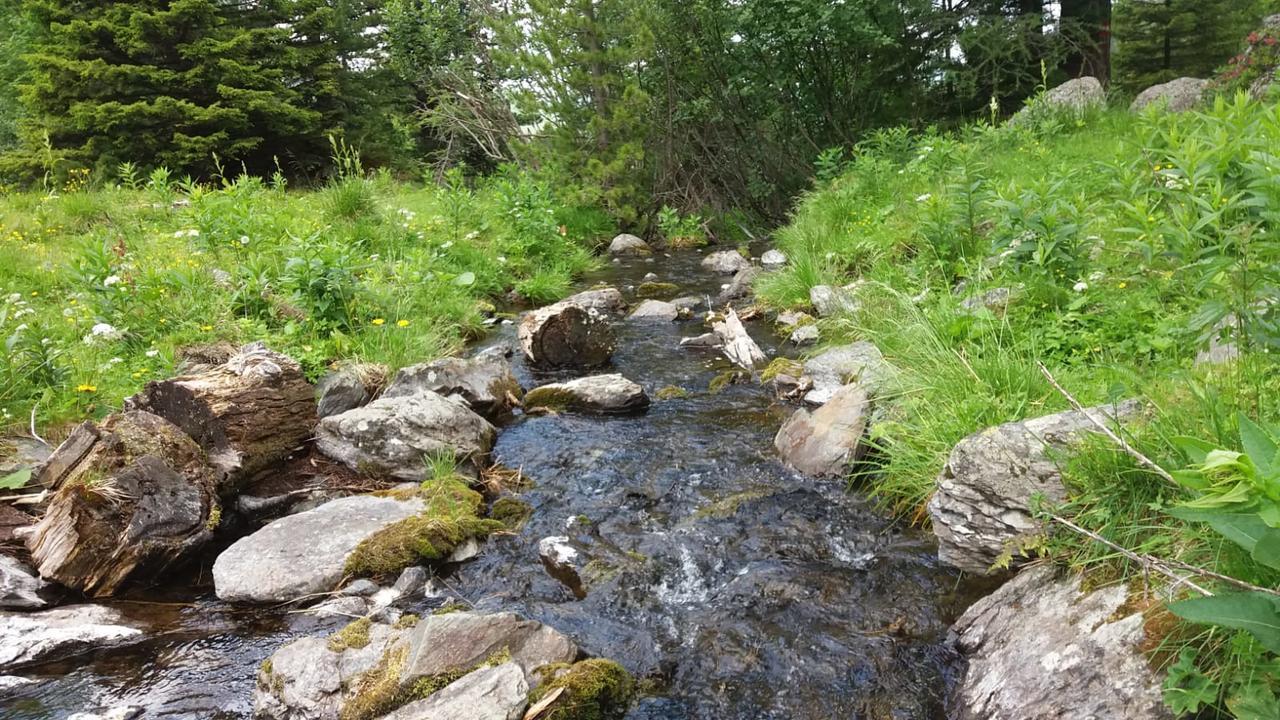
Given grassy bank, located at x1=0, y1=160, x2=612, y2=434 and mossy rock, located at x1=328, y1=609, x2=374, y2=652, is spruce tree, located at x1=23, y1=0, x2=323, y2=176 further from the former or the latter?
mossy rock, located at x1=328, y1=609, x2=374, y2=652

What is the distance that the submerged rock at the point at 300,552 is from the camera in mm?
3518

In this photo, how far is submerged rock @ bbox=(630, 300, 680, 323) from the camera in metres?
8.95

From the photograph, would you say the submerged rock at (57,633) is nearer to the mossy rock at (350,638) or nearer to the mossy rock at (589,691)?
the mossy rock at (350,638)

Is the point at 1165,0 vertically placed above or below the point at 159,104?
below

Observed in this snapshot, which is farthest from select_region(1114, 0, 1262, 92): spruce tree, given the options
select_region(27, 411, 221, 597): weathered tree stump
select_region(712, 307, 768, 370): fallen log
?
select_region(27, 411, 221, 597): weathered tree stump

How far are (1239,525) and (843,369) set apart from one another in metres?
4.22

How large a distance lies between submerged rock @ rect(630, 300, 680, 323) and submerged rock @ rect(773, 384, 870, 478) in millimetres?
4177

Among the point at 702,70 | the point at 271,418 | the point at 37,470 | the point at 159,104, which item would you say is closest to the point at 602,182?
the point at 702,70

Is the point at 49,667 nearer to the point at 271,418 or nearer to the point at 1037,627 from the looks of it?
the point at 271,418

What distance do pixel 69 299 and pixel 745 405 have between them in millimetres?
6009

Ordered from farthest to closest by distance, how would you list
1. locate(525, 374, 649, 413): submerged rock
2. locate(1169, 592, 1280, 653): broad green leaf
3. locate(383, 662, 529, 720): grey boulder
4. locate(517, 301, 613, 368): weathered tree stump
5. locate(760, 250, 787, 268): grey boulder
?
locate(760, 250, 787, 268): grey boulder, locate(517, 301, 613, 368): weathered tree stump, locate(525, 374, 649, 413): submerged rock, locate(383, 662, 529, 720): grey boulder, locate(1169, 592, 1280, 653): broad green leaf

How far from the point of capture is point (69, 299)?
605 centimetres

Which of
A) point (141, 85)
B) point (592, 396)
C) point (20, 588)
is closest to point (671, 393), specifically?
point (592, 396)

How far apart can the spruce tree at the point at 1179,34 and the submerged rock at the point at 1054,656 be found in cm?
1564
